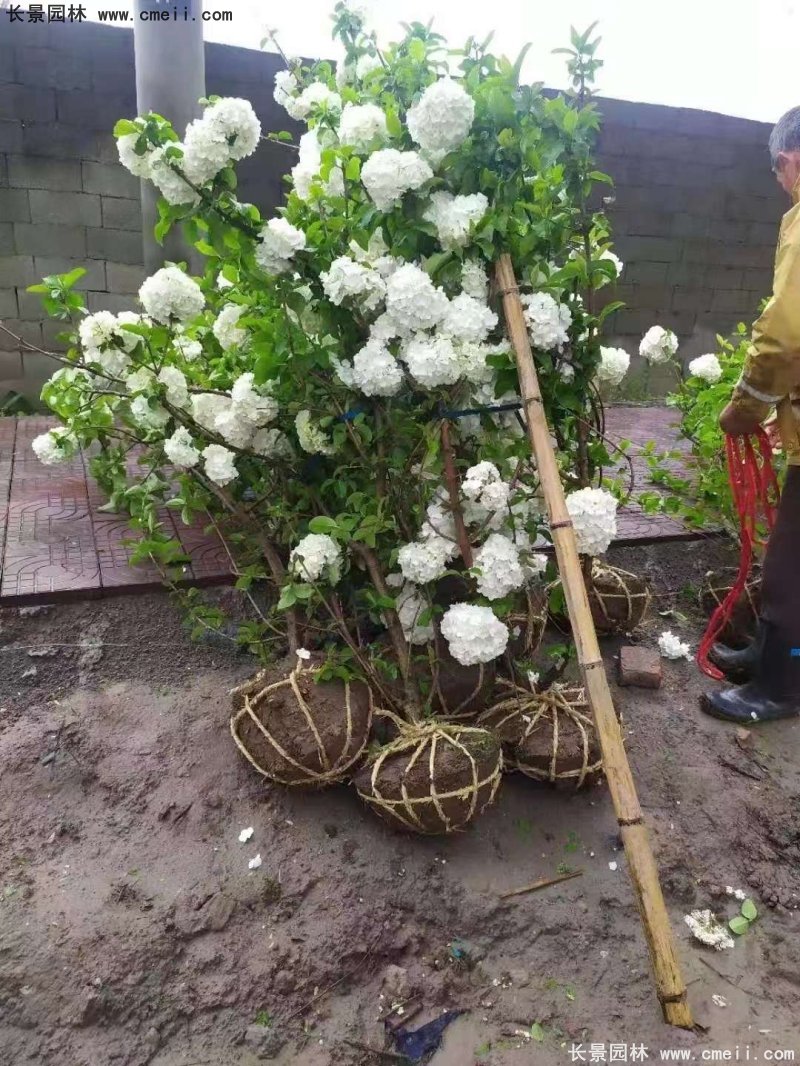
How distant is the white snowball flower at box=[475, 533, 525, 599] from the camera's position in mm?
2029

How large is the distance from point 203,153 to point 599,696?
1.60 metres

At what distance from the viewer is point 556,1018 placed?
1.82m

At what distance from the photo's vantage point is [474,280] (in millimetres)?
2018

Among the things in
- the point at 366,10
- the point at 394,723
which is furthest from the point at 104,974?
the point at 366,10

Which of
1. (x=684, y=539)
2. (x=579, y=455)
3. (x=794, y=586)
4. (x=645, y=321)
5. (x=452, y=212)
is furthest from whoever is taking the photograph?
(x=645, y=321)

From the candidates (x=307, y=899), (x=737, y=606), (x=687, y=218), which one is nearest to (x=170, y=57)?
(x=737, y=606)

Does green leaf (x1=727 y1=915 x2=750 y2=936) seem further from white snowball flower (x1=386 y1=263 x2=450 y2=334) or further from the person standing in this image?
white snowball flower (x1=386 y1=263 x2=450 y2=334)

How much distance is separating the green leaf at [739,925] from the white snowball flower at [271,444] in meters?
1.79

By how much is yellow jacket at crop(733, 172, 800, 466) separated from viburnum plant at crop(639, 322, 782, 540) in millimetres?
928

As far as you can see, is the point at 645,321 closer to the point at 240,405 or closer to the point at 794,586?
the point at 794,586

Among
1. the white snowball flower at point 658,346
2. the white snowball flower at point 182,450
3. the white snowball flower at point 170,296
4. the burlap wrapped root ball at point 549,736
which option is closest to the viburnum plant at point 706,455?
the white snowball flower at point 658,346

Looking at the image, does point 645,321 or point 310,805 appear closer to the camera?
point 310,805

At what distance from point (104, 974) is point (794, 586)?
2369mm

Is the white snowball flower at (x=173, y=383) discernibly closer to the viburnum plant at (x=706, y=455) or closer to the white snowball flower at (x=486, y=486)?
the white snowball flower at (x=486, y=486)
